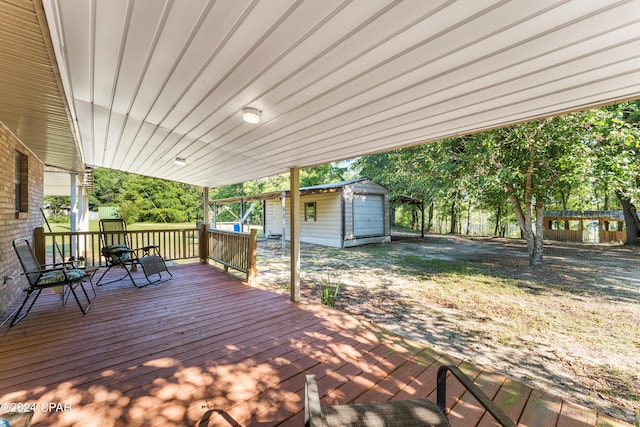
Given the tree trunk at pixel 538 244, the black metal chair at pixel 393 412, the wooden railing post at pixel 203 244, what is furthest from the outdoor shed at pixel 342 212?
the black metal chair at pixel 393 412

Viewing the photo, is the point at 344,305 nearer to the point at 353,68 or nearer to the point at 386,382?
the point at 386,382

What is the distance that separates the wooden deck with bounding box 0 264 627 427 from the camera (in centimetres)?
175

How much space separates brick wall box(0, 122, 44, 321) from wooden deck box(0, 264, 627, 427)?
0.50 metres

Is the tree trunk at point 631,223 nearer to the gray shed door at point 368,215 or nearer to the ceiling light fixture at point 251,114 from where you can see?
the gray shed door at point 368,215

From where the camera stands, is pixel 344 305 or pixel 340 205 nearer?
pixel 344 305

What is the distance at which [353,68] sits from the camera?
154 cm

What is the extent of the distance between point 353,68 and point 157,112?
2.07 m

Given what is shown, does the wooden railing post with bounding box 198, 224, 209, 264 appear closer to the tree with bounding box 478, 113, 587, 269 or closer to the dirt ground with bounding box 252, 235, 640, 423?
the dirt ground with bounding box 252, 235, 640, 423

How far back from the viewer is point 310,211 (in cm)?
1298

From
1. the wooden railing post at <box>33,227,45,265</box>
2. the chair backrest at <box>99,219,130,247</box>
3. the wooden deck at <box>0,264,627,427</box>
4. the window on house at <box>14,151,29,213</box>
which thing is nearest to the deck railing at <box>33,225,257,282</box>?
the wooden railing post at <box>33,227,45,265</box>

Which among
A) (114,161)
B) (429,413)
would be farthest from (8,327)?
(429,413)

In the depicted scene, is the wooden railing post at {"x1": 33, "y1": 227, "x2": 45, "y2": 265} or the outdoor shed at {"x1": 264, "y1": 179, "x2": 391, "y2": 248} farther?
the outdoor shed at {"x1": 264, "y1": 179, "x2": 391, "y2": 248}

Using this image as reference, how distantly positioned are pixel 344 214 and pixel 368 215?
176cm

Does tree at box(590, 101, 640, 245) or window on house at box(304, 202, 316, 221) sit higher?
tree at box(590, 101, 640, 245)
